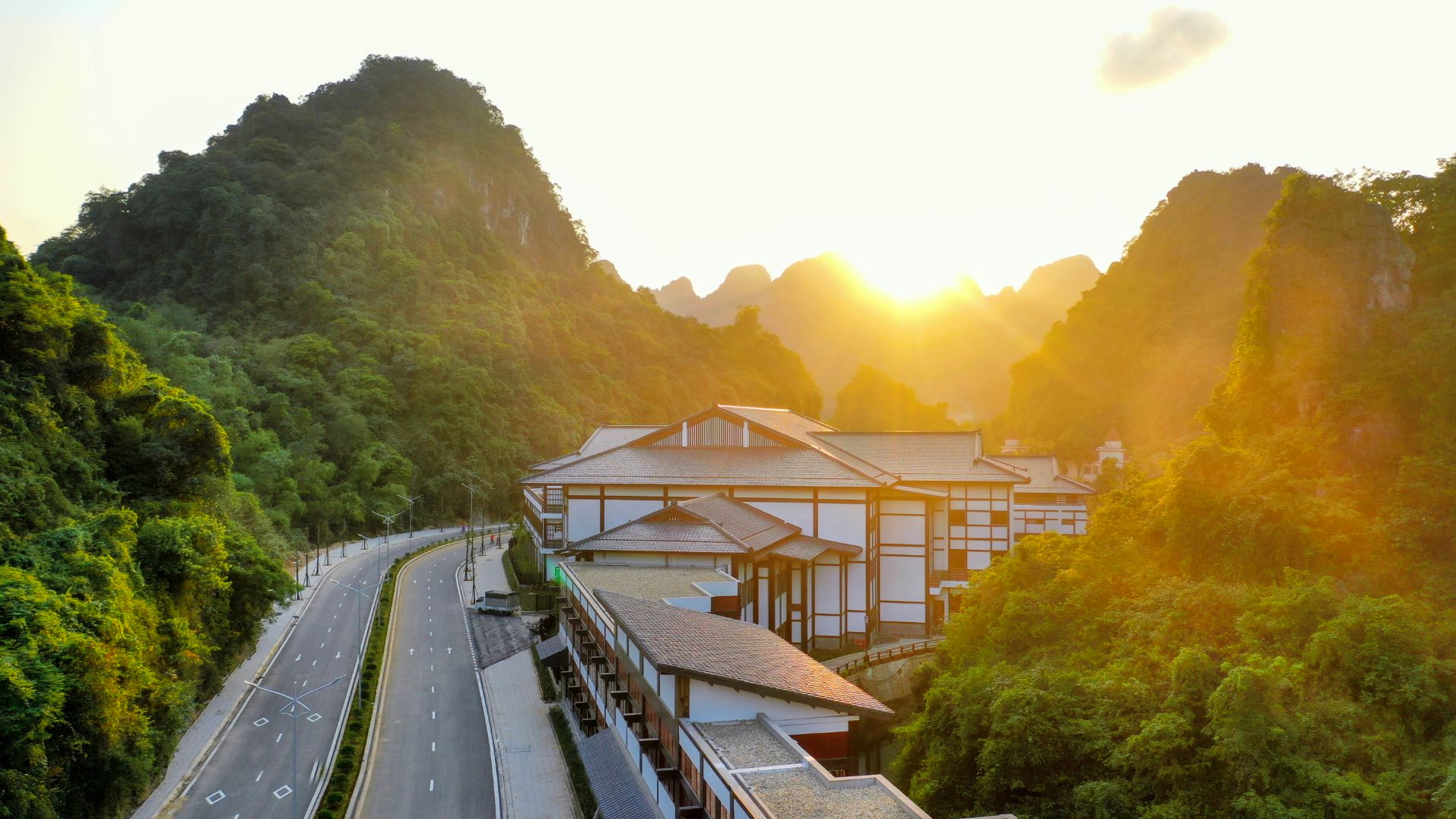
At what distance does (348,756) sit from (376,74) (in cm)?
11016

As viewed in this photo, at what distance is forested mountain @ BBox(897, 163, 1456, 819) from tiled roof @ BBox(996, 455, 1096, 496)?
1756cm

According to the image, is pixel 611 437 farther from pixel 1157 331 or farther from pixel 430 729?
pixel 1157 331

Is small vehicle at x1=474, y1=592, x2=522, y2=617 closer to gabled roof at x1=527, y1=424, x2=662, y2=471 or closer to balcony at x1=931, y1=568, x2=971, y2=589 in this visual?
gabled roof at x1=527, y1=424, x2=662, y2=471

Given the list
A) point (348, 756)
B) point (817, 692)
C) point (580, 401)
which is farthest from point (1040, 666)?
point (580, 401)

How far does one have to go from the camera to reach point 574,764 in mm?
21156

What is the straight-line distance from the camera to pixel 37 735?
14.6 metres

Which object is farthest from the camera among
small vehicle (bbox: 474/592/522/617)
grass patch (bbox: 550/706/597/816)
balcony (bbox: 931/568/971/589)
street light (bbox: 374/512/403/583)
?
street light (bbox: 374/512/403/583)

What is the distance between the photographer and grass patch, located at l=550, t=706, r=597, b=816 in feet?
62.1

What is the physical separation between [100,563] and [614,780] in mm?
13127

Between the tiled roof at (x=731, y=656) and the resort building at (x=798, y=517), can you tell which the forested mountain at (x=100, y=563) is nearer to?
the tiled roof at (x=731, y=656)

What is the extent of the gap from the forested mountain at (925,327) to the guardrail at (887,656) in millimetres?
129170

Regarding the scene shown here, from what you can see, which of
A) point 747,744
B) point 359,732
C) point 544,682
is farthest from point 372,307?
point 747,744

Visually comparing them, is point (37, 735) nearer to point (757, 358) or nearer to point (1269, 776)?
point (1269, 776)

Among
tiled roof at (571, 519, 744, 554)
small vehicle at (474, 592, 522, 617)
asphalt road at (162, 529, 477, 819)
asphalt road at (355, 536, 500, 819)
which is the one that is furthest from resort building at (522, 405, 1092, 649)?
asphalt road at (162, 529, 477, 819)
